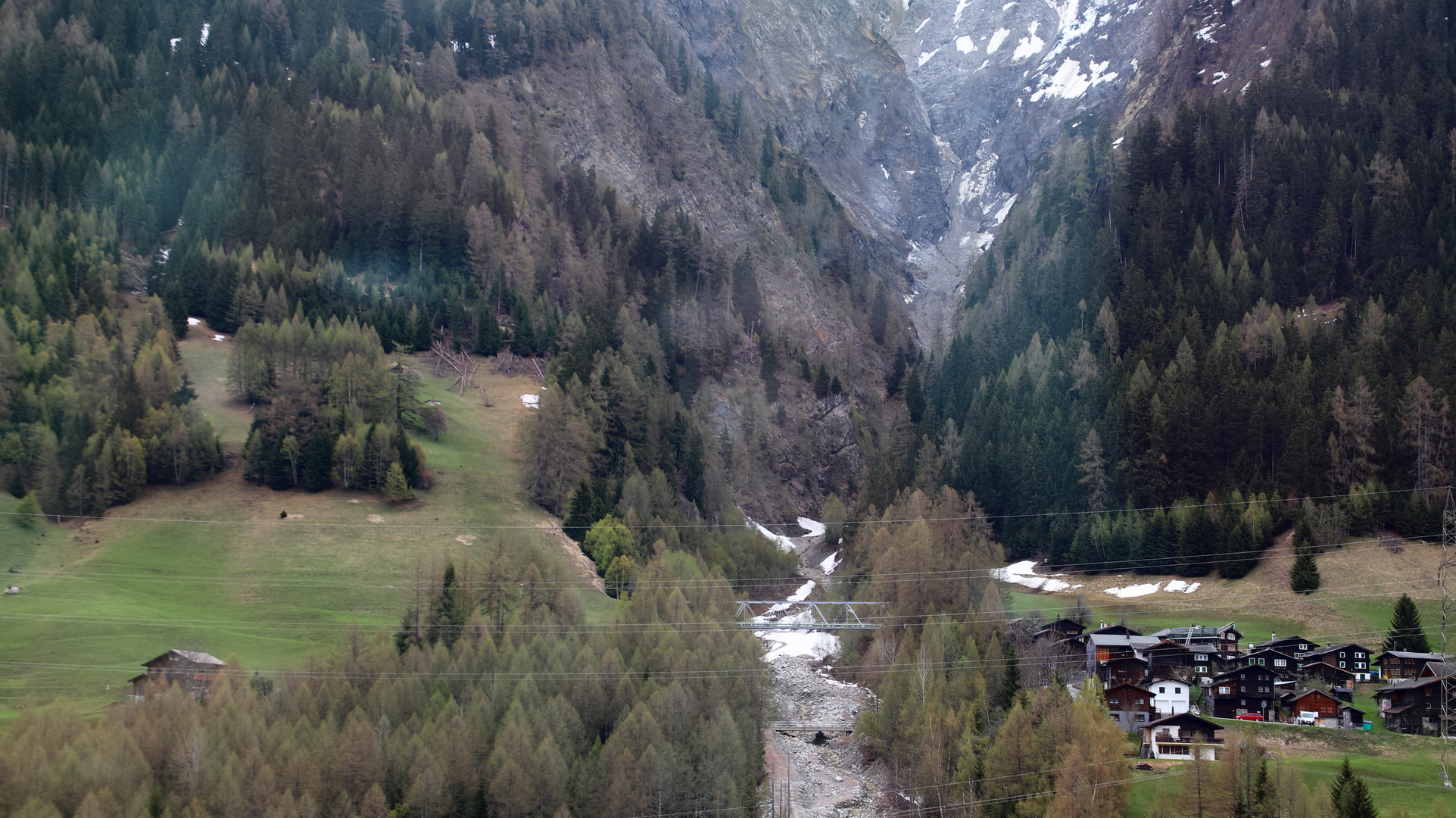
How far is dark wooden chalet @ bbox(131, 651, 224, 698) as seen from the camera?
2675 inches

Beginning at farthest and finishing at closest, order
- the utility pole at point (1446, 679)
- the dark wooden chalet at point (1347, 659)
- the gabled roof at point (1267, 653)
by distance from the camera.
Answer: the gabled roof at point (1267, 653) < the dark wooden chalet at point (1347, 659) < the utility pole at point (1446, 679)

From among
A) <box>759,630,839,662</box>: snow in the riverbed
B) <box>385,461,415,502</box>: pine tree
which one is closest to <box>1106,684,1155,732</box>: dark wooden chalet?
<box>759,630,839,662</box>: snow in the riverbed

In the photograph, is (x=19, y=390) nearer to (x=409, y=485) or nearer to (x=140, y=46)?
(x=409, y=485)

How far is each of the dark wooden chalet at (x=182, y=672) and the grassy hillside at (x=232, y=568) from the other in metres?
1.53

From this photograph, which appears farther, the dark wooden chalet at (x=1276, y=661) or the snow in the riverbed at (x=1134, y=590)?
the snow in the riverbed at (x=1134, y=590)

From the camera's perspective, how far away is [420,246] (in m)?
Result: 161

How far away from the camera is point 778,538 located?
151 metres

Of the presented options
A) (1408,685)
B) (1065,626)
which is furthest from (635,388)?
(1408,685)

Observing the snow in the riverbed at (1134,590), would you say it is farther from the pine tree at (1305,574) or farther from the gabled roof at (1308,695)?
the gabled roof at (1308,695)

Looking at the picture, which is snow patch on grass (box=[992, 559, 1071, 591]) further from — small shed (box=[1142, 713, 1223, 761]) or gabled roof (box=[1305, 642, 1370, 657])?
small shed (box=[1142, 713, 1223, 761])

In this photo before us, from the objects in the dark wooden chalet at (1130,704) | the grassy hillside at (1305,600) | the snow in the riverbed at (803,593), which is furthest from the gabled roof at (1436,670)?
the snow in the riverbed at (803,593)

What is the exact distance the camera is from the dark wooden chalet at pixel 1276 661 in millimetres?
76688

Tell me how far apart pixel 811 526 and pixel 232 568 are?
91.3 meters

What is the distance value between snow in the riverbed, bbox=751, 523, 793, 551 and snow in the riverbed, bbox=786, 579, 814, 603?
1382 cm
